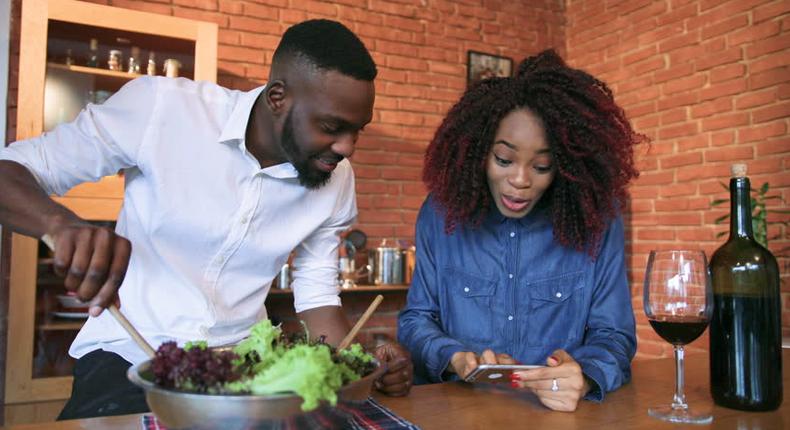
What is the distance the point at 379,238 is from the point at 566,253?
2.34 metres

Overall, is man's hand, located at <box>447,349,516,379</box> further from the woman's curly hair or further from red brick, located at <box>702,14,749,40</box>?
red brick, located at <box>702,14,749,40</box>

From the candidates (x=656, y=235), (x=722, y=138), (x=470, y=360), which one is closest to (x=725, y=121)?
(x=722, y=138)

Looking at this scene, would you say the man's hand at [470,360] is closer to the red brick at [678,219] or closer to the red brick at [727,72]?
the red brick at [678,219]

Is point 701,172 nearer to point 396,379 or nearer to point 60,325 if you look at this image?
point 396,379

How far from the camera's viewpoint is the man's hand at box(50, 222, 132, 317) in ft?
2.76

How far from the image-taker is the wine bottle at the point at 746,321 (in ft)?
3.26

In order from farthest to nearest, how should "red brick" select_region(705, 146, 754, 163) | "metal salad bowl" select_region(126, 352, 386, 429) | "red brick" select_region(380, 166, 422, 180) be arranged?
"red brick" select_region(380, 166, 422, 180) < "red brick" select_region(705, 146, 754, 163) < "metal salad bowl" select_region(126, 352, 386, 429)

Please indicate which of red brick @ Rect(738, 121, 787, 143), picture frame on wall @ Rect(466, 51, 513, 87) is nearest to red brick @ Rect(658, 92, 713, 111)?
red brick @ Rect(738, 121, 787, 143)

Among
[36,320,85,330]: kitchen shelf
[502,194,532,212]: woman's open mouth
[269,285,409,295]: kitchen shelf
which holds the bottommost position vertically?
[36,320,85,330]: kitchen shelf

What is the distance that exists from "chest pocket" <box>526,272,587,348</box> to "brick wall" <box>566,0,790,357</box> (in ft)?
6.78

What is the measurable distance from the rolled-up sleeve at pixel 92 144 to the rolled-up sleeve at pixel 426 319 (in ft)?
2.25

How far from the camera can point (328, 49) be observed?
1.33 m

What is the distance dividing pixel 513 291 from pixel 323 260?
470mm

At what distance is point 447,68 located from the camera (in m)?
4.06
